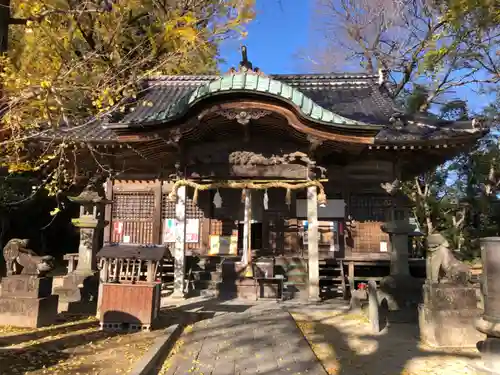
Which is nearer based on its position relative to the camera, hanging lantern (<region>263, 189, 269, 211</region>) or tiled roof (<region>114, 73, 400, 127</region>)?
tiled roof (<region>114, 73, 400, 127</region>)

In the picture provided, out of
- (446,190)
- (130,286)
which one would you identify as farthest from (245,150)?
(446,190)

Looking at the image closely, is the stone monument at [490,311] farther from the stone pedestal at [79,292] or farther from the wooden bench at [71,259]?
the wooden bench at [71,259]

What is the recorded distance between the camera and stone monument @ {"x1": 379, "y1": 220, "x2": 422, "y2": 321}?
9.35m

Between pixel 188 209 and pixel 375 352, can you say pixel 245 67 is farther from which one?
pixel 375 352

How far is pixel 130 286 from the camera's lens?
7430 millimetres

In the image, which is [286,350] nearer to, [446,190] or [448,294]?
[448,294]

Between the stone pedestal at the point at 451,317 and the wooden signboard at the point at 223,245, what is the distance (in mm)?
7398


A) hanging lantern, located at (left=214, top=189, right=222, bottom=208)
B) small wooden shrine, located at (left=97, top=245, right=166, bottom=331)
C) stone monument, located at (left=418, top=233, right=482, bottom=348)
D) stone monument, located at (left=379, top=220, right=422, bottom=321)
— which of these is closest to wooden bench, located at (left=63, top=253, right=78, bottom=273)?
hanging lantern, located at (left=214, top=189, right=222, bottom=208)

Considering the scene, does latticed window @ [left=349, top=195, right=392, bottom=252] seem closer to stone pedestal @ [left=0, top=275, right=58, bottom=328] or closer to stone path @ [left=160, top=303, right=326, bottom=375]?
stone path @ [left=160, top=303, right=326, bottom=375]

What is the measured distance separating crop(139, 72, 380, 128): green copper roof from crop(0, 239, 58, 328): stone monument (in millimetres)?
4684

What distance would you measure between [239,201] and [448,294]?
7.94 meters

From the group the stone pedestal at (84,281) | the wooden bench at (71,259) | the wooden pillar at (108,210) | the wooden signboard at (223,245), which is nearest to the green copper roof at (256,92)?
the stone pedestal at (84,281)

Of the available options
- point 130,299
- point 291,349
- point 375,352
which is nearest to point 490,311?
point 375,352

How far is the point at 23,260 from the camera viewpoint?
7.79m
